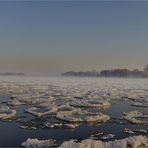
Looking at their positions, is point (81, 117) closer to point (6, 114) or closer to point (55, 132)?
point (55, 132)

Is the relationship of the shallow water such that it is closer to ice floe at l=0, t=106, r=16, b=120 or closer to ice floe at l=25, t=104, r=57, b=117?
ice floe at l=0, t=106, r=16, b=120

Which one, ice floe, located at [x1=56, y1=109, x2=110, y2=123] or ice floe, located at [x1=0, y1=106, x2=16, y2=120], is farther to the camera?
ice floe, located at [x1=0, y1=106, x2=16, y2=120]

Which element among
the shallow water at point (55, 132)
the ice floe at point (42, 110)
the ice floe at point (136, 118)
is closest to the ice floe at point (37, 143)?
the shallow water at point (55, 132)

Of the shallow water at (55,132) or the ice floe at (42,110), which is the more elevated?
the ice floe at (42,110)

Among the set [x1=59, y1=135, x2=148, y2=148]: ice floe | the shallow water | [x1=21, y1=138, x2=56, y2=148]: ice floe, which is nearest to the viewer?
[x1=59, y1=135, x2=148, y2=148]: ice floe

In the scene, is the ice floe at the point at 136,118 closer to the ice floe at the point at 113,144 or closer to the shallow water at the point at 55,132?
the shallow water at the point at 55,132

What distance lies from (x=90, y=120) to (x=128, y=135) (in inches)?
80.3

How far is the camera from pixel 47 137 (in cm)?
816

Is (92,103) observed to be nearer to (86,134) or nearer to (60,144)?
(86,134)

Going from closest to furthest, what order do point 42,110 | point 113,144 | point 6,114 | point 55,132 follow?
1. point 113,144
2. point 55,132
3. point 6,114
4. point 42,110

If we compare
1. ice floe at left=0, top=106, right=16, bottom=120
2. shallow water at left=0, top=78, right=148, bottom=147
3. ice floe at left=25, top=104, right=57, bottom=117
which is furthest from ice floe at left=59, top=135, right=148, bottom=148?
ice floe at left=25, top=104, right=57, bottom=117

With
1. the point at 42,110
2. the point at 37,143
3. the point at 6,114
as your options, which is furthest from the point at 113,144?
the point at 42,110

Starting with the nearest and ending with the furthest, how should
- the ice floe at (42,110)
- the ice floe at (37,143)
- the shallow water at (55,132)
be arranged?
the ice floe at (37,143) < the shallow water at (55,132) < the ice floe at (42,110)

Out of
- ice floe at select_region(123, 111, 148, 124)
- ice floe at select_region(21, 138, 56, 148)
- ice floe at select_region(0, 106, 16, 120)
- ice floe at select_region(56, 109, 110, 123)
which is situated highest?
ice floe at select_region(0, 106, 16, 120)
